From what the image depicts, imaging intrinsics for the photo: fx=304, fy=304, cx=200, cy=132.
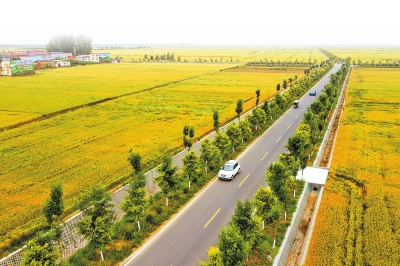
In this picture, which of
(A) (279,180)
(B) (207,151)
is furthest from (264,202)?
(B) (207,151)

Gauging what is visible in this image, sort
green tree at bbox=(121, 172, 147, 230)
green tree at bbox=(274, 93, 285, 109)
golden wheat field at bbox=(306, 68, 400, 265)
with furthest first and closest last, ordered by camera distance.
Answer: green tree at bbox=(274, 93, 285, 109)
green tree at bbox=(121, 172, 147, 230)
golden wheat field at bbox=(306, 68, 400, 265)

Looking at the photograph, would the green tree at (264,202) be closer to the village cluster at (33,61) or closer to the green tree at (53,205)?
the green tree at (53,205)

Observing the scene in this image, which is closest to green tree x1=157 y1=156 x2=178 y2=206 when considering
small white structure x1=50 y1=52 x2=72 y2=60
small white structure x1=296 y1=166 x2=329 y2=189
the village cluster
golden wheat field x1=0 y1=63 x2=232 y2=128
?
small white structure x1=296 y1=166 x2=329 y2=189

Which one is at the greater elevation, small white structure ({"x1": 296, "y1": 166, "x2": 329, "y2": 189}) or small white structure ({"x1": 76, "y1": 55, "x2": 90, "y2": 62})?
small white structure ({"x1": 76, "y1": 55, "x2": 90, "y2": 62})


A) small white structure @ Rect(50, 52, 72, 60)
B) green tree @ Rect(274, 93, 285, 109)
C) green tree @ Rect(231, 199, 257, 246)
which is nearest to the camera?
green tree @ Rect(231, 199, 257, 246)

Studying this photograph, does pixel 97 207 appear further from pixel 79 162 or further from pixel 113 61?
pixel 113 61

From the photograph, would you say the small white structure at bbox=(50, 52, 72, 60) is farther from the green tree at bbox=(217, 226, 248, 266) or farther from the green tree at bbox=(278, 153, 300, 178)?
the green tree at bbox=(217, 226, 248, 266)
